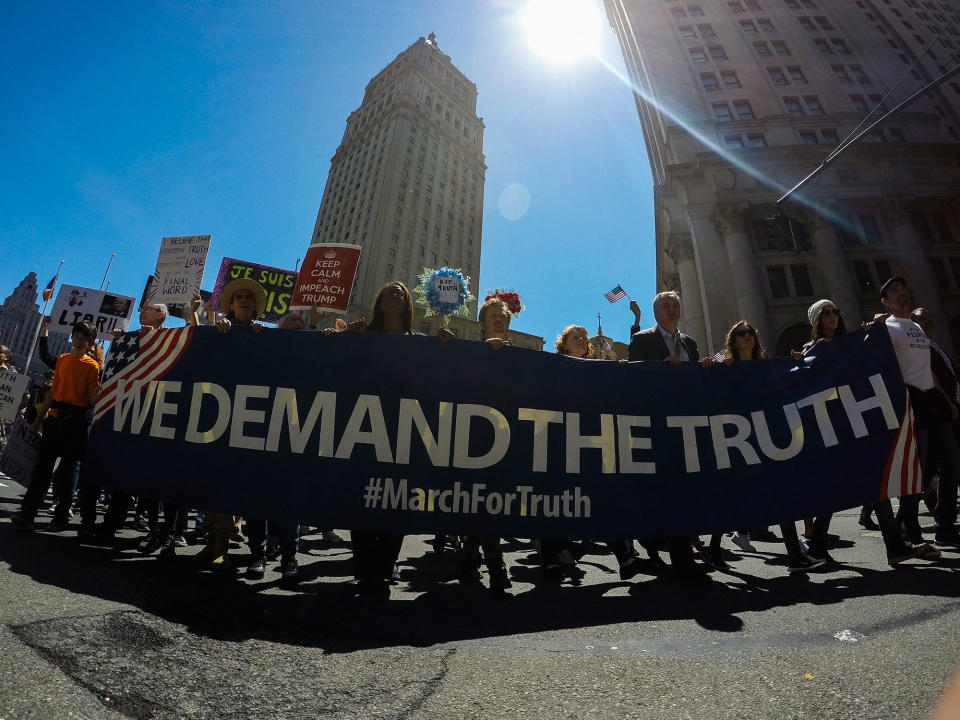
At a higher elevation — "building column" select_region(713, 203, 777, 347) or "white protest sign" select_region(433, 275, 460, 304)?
"building column" select_region(713, 203, 777, 347)

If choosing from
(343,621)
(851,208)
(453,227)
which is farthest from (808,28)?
(343,621)

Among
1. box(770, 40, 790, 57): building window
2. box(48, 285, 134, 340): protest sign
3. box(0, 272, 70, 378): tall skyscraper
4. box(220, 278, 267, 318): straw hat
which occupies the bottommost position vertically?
box(220, 278, 267, 318): straw hat

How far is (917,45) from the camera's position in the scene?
35188 millimetres

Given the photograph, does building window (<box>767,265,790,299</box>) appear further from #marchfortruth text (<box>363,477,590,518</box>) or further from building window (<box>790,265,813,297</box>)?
#marchfortruth text (<box>363,477,590,518</box>)

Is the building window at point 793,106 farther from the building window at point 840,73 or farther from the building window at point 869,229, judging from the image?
the building window at point 869,229

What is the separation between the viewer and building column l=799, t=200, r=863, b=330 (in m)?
23.6

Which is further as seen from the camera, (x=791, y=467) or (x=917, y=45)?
(x=917, y=45)

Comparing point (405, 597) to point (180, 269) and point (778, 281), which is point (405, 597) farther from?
point (778, 281)

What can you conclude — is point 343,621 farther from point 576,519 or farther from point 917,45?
point 917,45

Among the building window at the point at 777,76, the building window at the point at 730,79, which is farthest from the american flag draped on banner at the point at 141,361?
the building window at the point at 777,76

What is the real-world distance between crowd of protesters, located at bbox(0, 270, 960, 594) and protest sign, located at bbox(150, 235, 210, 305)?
8.16ft

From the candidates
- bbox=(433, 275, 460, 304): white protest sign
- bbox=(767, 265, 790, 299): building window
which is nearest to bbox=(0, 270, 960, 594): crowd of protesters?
bbox=(433, 275, 460, 304): white protest sign

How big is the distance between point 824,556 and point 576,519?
2.29 metres

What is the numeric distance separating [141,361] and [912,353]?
654 cm
